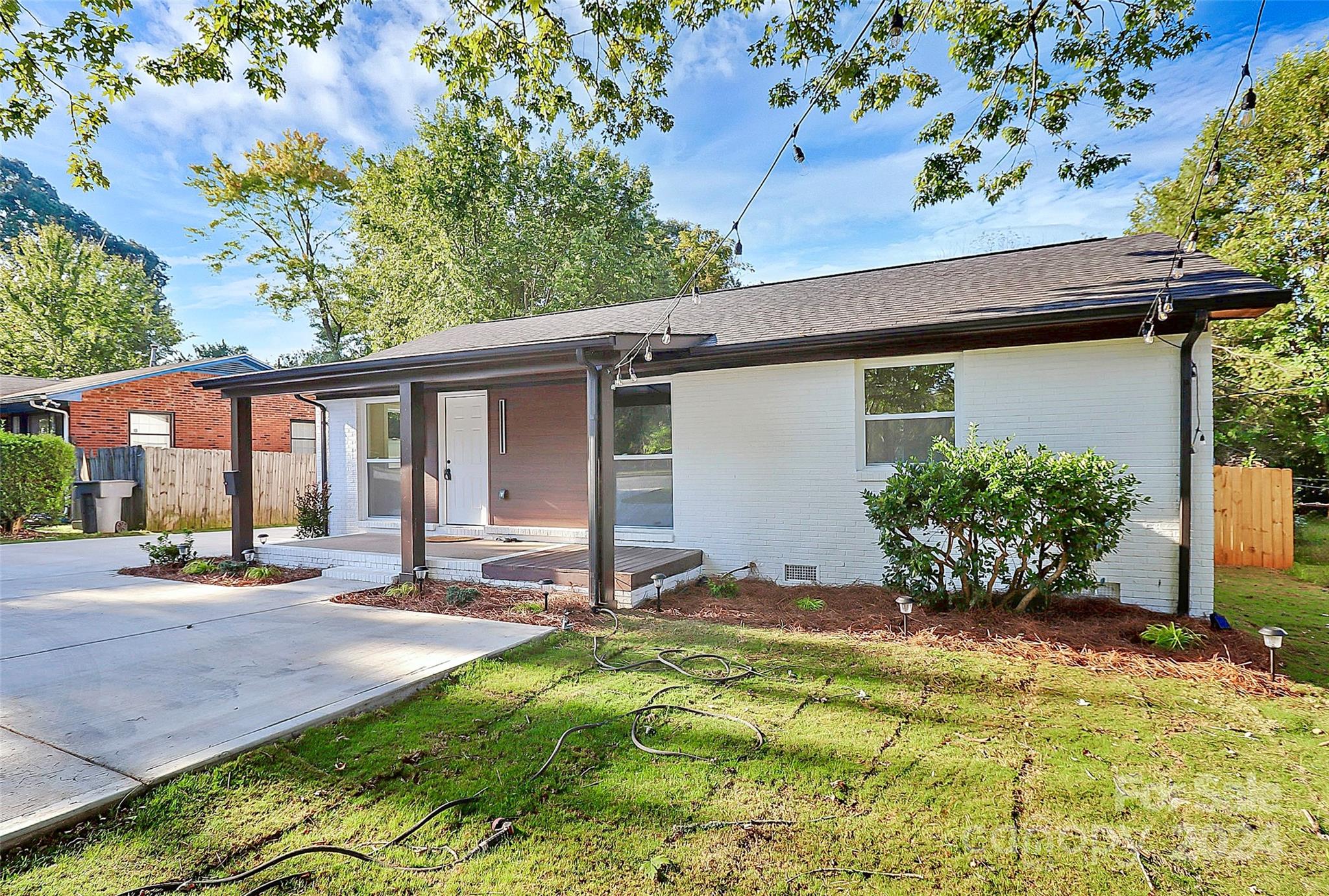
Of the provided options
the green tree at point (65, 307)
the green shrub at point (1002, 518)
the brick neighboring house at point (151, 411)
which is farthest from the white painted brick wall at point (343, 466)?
the green tree at point (65, 307)

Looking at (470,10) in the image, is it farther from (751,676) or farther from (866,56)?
(751,676)

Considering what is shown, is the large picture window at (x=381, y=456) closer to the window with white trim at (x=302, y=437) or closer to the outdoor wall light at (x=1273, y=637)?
the window with white trim at (x=302, y=437)

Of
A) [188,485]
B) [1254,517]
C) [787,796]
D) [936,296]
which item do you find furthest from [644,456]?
[188,485]

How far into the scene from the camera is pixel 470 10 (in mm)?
5410

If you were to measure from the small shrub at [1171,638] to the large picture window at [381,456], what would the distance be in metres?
10.1

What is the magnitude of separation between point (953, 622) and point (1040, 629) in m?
0.65

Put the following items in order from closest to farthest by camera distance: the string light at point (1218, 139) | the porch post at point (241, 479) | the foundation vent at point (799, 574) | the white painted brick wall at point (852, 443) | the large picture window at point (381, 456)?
the string light at point (1218, 139), the white painted brick wall at point (852, 443), the foundation vent at point (799, 574), the porch post at point (241, 479), the large picture window at point (381, 456)

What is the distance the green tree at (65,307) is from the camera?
2264 cm

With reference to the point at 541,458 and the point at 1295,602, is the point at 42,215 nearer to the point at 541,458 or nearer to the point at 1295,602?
the point at 541,458

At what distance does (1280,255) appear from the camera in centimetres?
1126

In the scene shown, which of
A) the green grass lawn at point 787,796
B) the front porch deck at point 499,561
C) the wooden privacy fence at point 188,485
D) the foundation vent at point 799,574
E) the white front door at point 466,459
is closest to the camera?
the green grass lawn at point 787,796

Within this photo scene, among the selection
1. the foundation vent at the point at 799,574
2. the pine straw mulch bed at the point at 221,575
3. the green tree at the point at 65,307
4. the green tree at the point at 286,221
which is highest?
the green tree at the point at 286,221

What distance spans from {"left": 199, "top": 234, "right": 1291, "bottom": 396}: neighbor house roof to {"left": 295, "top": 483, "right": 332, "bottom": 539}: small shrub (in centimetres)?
208

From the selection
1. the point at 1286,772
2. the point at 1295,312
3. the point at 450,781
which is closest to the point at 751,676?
the point at 450,781
